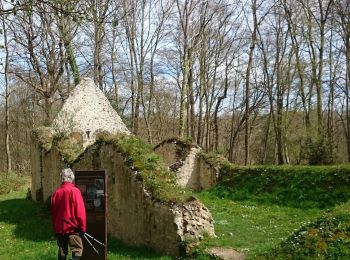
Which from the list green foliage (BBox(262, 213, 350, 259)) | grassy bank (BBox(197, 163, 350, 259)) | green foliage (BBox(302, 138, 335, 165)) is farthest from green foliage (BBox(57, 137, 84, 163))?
green foliage (BBox(302, 138, 335, 165))

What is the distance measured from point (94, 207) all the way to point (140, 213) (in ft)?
8.56

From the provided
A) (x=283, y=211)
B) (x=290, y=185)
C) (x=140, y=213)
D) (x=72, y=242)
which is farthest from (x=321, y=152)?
(x=72, y=242)

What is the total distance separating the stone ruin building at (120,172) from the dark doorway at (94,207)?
182 cm

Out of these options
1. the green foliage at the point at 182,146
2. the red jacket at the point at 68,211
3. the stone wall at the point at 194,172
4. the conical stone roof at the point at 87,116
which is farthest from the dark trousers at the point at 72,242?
the green foliage at the point at 182,146

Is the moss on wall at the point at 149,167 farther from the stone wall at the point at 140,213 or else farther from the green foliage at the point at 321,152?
the green foliage at the point at 321,152

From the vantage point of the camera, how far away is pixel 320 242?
8.56 meters

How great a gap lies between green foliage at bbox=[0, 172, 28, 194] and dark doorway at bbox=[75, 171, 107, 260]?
22.5m

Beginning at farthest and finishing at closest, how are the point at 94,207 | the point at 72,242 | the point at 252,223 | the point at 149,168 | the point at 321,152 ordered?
the point at 321,152
the point at 252,223
the point at 149,168
the point at 94,207
the point at 72,242

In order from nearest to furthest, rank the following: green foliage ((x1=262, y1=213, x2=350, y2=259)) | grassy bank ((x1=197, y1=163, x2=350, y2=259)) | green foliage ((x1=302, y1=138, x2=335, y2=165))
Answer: green foliage ((x1=262, y1=213, x2=350, y2=259)) → grassy bank ((x1=197, y1=163, x2=350, y2=259)) → green foliage ((x1=302, y1=138, x2=335, y2=165))

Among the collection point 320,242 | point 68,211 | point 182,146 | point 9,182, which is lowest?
point 9,182

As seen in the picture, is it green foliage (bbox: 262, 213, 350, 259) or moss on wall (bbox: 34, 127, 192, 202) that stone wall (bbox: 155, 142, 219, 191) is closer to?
moss on wall (bbox: 34, 127, 192, 202)

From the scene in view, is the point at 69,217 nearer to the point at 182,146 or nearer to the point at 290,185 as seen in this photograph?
the point at 290,185

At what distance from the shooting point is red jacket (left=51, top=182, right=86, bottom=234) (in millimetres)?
8523

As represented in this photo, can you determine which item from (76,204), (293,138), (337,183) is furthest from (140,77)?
(76,204)
